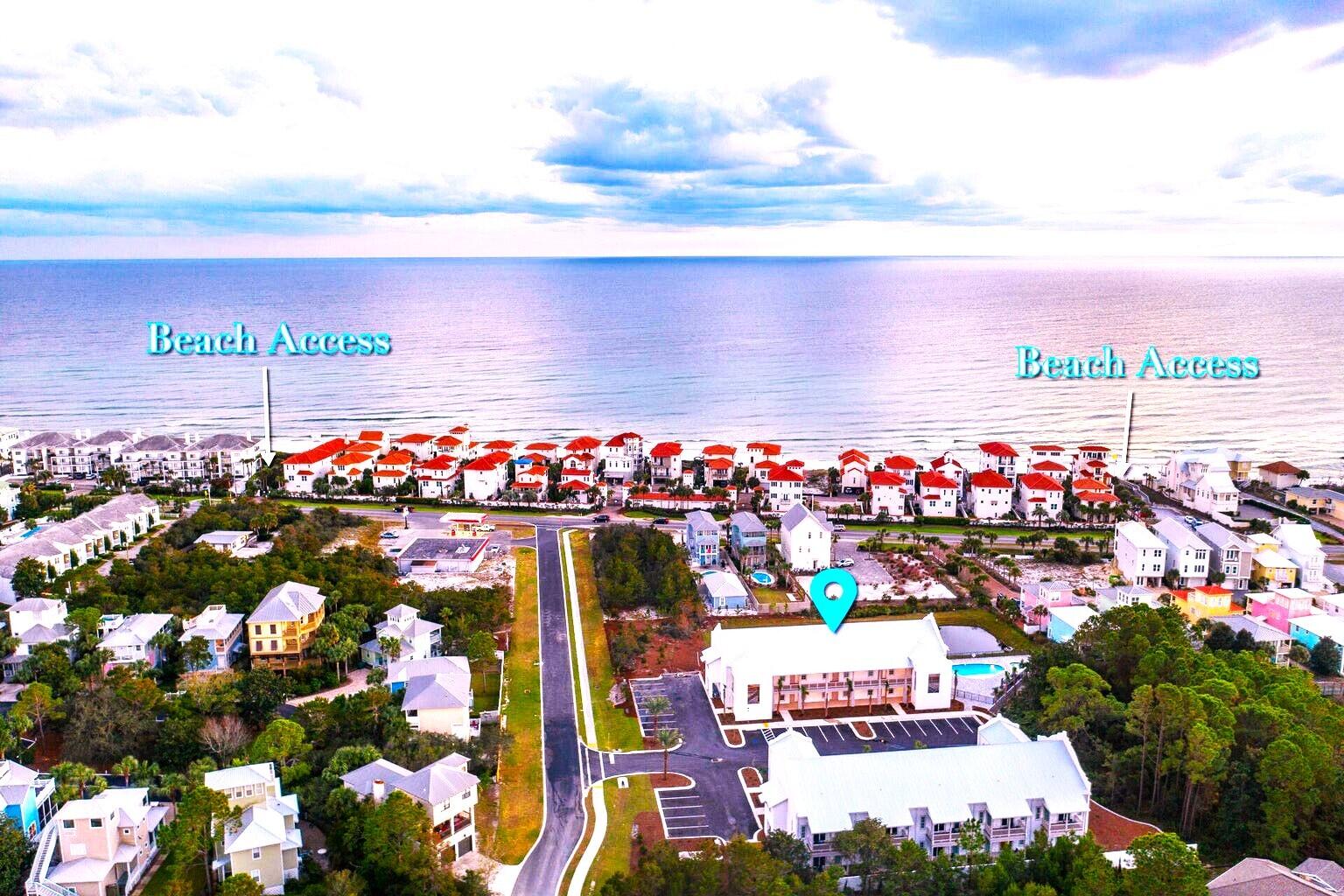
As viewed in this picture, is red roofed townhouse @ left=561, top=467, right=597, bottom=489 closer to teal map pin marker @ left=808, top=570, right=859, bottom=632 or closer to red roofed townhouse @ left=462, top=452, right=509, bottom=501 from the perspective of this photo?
red roofed townhouse @ left=462, top=452, right=509, bottom=501

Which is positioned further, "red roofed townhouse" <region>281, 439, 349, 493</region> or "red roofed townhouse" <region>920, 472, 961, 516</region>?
"red roofed townhouse" <region>281, 439, 349, 493</region>

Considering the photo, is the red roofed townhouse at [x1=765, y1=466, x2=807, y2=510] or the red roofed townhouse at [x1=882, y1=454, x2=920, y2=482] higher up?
the red roofed townhouse at [x1=882, y1=454, x2=920, y2=482]

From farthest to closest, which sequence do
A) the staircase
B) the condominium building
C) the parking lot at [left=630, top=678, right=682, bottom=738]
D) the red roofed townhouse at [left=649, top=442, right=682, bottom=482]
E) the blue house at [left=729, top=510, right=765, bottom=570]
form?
the red roofed townhouse at [left=649, top=442, right=682, bottom=482], the blue house at [left=729, top=510, right=765, bottom=570], the condominium building, the parking lot at [left=630, top=678, right=682, bottom=738], the staircase

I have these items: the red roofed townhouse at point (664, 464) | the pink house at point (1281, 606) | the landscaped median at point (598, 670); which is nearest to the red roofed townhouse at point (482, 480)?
the red roofed townhouse at point (664, 464)

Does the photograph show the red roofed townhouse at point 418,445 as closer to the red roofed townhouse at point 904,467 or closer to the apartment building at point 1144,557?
the red roofed townhouse at point 904,467

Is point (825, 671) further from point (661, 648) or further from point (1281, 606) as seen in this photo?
point (1281, 606)

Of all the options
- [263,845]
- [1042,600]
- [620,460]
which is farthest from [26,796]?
[620,460]

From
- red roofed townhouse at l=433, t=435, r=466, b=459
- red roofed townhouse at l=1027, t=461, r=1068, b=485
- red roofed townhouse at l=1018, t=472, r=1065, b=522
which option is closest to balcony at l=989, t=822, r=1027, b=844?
red roofed townhouse at l=1018, t=472, r=1065, b=522
